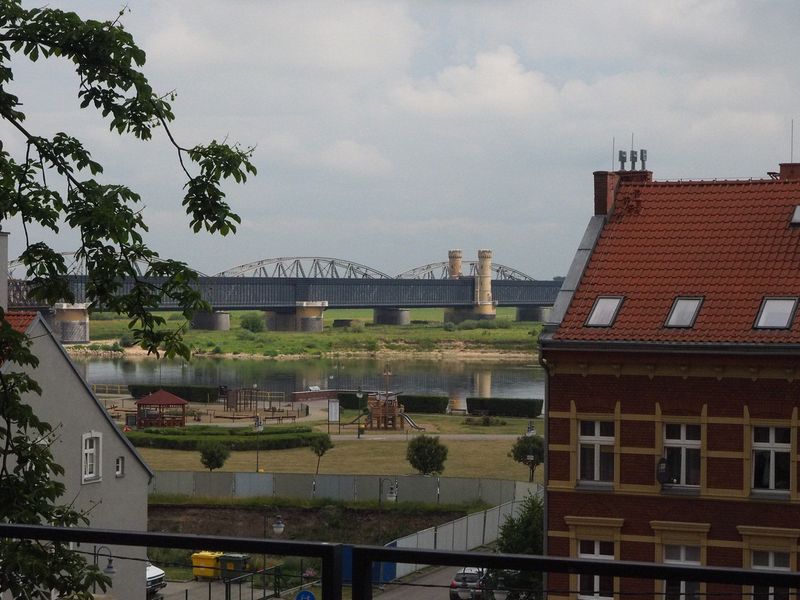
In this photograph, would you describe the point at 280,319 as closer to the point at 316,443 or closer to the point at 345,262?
the point at 345,262

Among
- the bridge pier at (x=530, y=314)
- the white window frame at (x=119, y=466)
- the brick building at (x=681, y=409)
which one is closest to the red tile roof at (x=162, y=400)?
the white window frame at (x=119, y=466)

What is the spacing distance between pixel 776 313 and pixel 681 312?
4.99 ft

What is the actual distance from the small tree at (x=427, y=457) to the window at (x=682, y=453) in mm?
24933

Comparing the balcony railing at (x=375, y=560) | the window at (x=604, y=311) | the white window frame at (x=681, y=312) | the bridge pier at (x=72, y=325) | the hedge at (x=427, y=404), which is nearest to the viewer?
the balcony railing at (x=375, y=560)

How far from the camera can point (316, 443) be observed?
47.5m

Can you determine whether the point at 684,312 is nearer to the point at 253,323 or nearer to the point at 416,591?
the point at 416,591

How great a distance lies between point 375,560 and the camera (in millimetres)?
3471

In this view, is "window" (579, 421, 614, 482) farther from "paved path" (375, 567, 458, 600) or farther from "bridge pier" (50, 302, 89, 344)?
"bridge pier" (50, 302, 89, 344)

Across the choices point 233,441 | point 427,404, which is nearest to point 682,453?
point 233,441

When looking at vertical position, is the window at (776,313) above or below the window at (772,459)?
above

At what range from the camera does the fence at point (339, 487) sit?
1499 inches

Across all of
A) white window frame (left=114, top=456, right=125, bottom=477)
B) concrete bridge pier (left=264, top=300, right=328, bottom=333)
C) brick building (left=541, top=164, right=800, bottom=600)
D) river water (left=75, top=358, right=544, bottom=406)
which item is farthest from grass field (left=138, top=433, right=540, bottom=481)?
concrete bridge pier (left=264, top=300, right=328, bottom=333)

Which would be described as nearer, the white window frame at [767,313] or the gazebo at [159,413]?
the white window frame at [767,313]

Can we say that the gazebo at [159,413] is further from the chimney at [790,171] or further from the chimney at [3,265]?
the chimney at [790,171]
